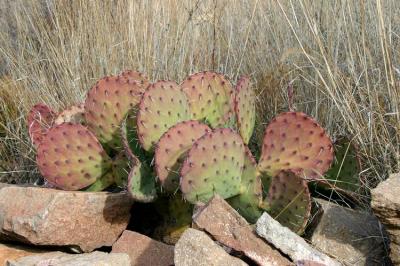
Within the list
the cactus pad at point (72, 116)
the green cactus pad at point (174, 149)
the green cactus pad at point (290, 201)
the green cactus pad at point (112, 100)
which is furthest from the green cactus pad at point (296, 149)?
the cactus pad at point (72, 116)

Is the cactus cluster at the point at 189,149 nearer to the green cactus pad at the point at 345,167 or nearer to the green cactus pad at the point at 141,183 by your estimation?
the green cactus pad at the point at 141,183

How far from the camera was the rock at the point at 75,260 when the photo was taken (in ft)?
8.01

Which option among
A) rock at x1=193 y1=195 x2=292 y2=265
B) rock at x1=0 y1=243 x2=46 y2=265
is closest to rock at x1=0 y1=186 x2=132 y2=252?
rock at x1=0 y1=243 x2=46 y2=265

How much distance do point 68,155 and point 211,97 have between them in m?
0.65

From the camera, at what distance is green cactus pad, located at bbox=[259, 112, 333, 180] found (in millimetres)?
2787

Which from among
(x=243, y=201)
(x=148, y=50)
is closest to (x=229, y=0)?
(x=148, y=50)

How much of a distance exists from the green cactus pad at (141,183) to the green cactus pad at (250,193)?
343mm

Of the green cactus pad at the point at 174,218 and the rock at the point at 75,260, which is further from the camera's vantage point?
the green cactus pad at the point at 174,218

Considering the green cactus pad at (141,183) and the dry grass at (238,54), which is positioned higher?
the dry grass at (238,54)

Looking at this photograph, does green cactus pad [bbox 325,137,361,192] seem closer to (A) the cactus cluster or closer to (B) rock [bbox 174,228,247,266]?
(A) the cactus cluster

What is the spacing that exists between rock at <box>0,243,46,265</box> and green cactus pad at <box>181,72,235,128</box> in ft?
2.84

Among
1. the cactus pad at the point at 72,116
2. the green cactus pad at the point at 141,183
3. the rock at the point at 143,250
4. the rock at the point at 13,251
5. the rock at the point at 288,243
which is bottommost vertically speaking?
the rock at the point at 13,251

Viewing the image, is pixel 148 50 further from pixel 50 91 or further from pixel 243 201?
pixel 243 201

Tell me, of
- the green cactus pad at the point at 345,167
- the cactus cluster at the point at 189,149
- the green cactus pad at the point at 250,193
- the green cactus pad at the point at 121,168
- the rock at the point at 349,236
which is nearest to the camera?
the rock at the point at 349,236
